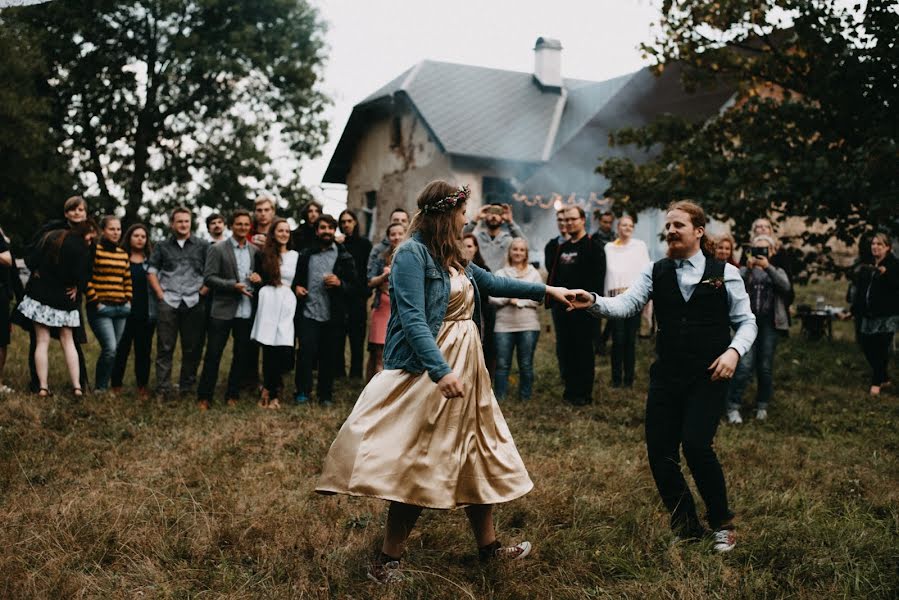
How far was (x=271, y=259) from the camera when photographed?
30.0 feet

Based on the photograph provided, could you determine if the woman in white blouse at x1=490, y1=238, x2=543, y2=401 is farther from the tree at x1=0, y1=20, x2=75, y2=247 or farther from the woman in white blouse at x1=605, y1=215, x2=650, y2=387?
the tree at x1=0, y1=20, x2=75, y2=247

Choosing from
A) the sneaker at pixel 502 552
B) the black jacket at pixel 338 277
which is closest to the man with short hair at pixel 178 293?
the black jacket at pixel 338 277

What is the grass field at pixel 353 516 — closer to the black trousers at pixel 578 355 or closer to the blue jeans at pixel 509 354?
the black trousers at pixel 578 355

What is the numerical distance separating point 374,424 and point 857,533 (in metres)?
3.02

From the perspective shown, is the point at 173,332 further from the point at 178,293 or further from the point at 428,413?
the point at 428,413

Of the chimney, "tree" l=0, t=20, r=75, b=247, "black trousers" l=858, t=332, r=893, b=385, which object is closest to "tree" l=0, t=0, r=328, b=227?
"tree" l=0, t=20, r=75, b=247

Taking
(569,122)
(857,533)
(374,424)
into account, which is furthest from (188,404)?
(569,122)

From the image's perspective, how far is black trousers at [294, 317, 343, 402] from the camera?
30.0 ft

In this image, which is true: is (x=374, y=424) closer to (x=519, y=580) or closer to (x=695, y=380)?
(x=519, y=580)

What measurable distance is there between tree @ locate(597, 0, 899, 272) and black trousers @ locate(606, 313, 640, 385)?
2784mm

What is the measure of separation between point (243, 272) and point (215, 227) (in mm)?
1008

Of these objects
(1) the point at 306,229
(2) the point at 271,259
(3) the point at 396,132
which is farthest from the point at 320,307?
(3) the point at 396,132

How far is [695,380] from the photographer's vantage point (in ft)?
15.7

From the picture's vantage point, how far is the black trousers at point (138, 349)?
950 centimetres
